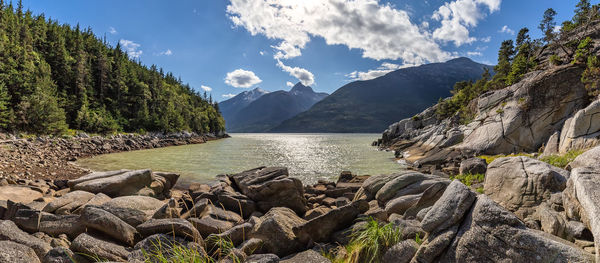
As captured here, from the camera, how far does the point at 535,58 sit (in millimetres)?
47156

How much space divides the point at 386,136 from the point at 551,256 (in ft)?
205

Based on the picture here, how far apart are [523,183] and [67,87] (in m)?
87.0

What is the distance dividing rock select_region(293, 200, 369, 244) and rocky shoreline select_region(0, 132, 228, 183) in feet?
64.6

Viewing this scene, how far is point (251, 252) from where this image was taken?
18.8 feet

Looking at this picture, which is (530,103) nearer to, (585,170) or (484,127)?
(484,127)

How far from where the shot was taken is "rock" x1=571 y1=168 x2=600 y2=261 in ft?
12.0

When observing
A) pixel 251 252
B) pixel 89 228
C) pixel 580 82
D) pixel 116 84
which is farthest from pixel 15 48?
pixel 580 82

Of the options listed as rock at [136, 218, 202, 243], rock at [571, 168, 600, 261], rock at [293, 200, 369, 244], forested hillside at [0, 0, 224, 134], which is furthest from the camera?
forested hillside at [0, 0, 224, 134]

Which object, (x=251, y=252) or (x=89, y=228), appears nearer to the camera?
(x=251, y=252)

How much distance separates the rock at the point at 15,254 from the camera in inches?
154

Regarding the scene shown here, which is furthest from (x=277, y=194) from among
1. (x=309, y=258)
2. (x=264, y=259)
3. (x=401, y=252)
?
(x=401, y=252)

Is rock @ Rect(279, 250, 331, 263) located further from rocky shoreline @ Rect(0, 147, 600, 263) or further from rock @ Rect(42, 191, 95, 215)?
rock @ Rect(42, 191, 95, 215)

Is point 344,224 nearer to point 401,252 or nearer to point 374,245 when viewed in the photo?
point 374,245

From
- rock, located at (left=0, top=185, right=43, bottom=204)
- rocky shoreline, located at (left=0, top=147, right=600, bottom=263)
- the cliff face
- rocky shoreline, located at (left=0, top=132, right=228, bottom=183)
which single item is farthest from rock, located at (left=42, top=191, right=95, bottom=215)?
the cliff face
